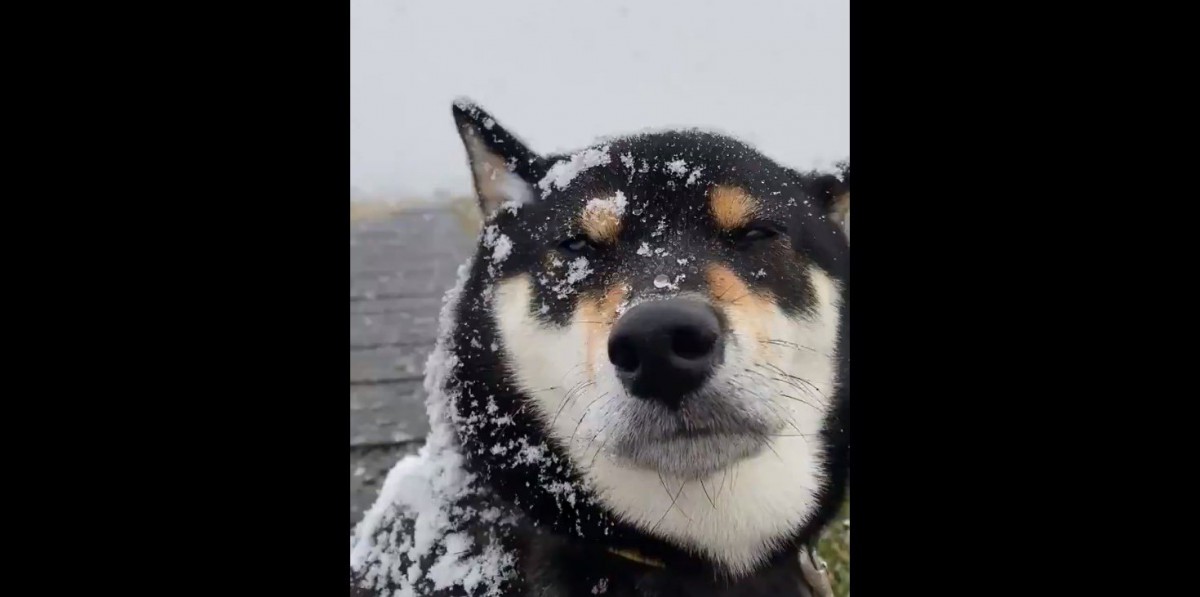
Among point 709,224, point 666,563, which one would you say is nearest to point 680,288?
point 709,224

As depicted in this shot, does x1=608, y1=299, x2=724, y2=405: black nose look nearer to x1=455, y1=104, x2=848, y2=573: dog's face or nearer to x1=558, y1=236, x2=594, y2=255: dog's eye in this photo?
x1=455, y1=104, x2=848, y2=573: dog's face

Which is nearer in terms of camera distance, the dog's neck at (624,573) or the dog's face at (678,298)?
the dog's face at (678,298)

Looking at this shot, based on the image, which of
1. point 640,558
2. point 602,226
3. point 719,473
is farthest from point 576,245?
point 640,558

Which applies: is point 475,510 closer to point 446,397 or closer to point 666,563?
point 446,397

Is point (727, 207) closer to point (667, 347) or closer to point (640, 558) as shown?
point (667, 347)

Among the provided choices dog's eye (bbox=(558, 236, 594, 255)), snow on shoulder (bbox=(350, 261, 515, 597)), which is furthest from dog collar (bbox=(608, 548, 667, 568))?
dog's eye (bbox=(558, 236, 594, 255))

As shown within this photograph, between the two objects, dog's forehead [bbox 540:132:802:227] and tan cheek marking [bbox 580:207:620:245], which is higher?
dog's forehead [bbox 540:132:802:227]

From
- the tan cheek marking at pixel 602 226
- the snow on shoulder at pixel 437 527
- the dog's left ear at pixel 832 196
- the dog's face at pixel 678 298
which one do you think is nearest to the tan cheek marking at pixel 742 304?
the dog's face at pixel 678 298

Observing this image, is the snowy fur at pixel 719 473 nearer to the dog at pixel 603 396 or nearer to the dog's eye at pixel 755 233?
the dog at pixel 603 396
